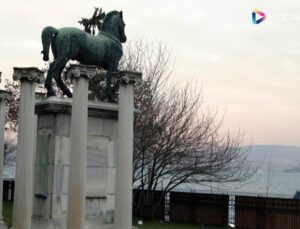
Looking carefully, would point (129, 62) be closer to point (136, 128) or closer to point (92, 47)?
point (136, 128)

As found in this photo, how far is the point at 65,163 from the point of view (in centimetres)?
1034

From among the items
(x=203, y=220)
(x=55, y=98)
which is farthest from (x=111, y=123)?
(x=203, y=220)

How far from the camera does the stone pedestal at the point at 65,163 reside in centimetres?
1021

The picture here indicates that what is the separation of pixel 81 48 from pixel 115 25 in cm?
143

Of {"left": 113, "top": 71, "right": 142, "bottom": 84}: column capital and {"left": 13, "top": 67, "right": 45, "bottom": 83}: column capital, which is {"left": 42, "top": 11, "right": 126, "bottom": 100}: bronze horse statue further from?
{"left": 113, "top": 71, "right": 142, "bottom": 84}: column capital

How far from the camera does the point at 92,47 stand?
441 inches

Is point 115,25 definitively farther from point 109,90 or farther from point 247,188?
point 247,188

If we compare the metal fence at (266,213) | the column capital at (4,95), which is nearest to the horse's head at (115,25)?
the column capital at (4,95)

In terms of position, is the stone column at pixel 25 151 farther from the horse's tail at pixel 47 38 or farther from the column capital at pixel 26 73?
the horse's tail at pixel 47 38

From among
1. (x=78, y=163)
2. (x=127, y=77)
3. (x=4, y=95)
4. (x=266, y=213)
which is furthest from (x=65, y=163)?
(x=266, y=213)

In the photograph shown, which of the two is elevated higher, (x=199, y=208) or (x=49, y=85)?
(x=49, y=85)

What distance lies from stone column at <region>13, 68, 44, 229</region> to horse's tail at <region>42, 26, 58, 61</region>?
553mm

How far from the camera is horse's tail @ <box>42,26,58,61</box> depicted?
1081 centimetres

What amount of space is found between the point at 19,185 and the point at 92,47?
3.31 meters
